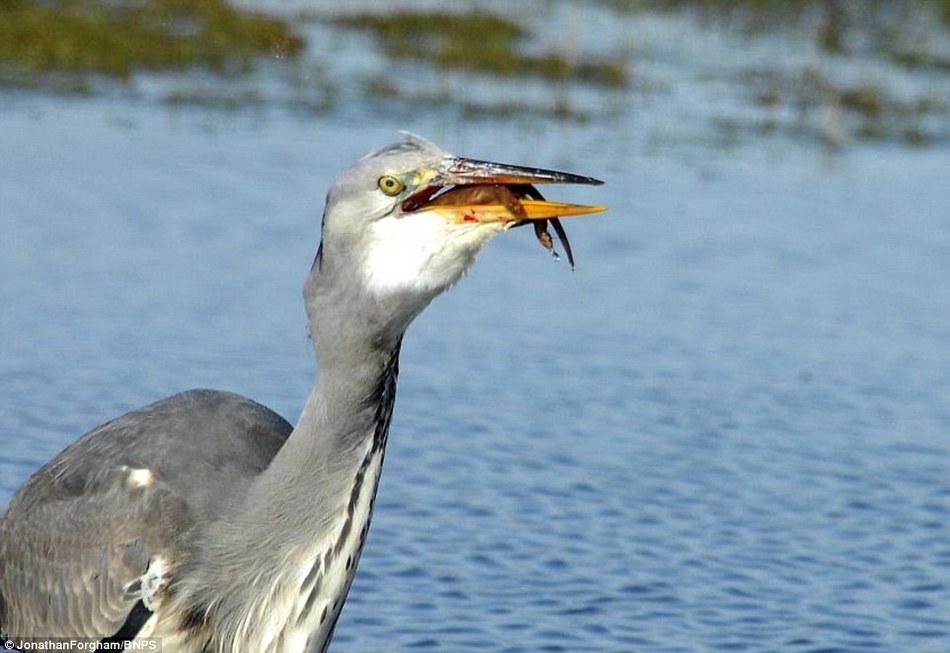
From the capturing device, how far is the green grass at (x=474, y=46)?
2008 centimetres

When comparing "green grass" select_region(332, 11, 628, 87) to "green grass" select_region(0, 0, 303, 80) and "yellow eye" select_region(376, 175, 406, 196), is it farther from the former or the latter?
"yellow eye" select_region(376, 175, 406, 196)

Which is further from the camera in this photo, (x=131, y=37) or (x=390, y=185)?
(x=131, y=37)

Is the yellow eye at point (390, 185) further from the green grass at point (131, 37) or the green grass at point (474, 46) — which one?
the green grass at point (474, 46)

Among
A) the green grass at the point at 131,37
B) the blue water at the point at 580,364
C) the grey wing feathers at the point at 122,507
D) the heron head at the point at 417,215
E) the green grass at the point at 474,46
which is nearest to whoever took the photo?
the heron head at the point at 417,215

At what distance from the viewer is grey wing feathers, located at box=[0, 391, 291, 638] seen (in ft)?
16.7

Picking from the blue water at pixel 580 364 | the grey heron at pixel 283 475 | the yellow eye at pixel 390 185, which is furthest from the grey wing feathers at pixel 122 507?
the blue water at pixel 580 364

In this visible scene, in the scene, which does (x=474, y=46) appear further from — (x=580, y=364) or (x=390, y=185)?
(x=390, y=185)

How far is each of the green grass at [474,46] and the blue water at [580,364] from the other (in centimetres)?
339

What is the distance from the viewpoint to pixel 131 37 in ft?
61.8

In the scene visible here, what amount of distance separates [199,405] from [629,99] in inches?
558

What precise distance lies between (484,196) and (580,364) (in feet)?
19.8

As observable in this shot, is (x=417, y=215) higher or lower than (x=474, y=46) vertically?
higher

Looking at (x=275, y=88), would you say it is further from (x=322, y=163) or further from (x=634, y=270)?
(x=634, y=270)

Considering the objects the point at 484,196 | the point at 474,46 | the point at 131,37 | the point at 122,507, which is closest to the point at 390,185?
the point at 484,196
